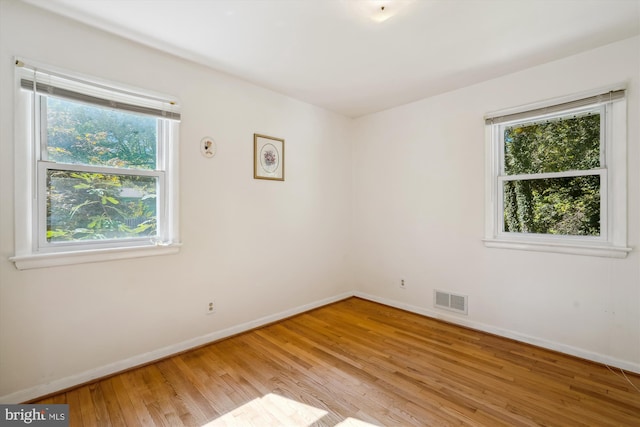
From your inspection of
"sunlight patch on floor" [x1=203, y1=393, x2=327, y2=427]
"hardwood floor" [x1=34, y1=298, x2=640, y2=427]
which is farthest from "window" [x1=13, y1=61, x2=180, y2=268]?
"sunlight patch on floor" [x1=203, y1=393, x2=327, y2=427]

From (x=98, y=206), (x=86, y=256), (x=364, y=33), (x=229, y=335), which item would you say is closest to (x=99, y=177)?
(x=98, y=206)

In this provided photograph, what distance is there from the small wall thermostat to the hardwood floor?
1.86 m

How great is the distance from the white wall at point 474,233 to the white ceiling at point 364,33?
27 cm

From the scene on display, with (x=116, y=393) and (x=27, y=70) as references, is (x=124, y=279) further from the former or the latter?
(x=27, y=70)

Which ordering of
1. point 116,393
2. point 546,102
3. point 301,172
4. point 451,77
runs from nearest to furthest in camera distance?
point 116,393 < point 546,102 < point 451,77 < point 301,172

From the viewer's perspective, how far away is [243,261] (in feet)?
10.2

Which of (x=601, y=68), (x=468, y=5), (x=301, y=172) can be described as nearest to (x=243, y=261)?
(x=301, y=172)

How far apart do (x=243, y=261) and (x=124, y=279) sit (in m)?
1.09

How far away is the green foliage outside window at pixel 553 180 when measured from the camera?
2547 millimetres

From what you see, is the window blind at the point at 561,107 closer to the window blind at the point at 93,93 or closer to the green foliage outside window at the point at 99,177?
the window blind at the point at 93,93

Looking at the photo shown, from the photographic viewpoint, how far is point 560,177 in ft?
8.78

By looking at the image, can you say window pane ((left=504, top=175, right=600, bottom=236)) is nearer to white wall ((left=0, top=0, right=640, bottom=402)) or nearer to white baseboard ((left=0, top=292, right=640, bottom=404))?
white wall ((left=0, top=0, right=640, bottom=402))

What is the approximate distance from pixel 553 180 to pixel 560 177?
6cm

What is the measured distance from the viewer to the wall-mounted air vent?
323cm
